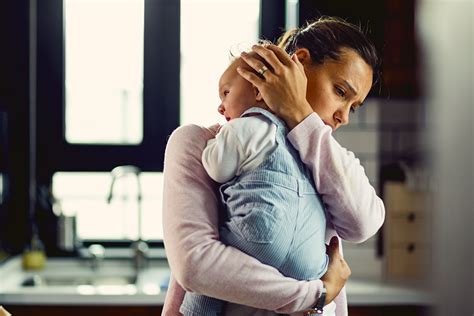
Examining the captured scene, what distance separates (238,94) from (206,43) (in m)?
1.97

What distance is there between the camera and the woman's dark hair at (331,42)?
945 millimetres

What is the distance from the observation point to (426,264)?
2.26 meters

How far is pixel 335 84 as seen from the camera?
94cm

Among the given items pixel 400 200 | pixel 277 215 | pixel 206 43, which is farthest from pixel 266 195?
pixel 206 43

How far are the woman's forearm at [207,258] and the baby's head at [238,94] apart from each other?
0.27ft

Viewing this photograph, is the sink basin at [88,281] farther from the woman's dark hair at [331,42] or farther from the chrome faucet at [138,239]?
the woman's dark hair at [331,42]

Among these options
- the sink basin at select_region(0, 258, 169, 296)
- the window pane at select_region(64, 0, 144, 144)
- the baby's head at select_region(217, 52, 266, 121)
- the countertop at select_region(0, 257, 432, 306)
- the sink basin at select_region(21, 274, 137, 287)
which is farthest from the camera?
the window pane at select_region(64, 0, 144, 144)

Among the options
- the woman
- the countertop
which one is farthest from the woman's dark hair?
the countertop

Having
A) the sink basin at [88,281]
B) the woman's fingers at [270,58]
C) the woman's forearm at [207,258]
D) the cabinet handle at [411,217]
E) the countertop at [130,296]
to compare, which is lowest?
the sink basin at [88,281]

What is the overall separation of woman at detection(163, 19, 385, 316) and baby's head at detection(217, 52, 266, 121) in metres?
0.02

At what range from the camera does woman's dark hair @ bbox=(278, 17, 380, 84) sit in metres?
0.95

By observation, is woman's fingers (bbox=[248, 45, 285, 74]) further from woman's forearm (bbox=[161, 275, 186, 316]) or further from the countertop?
the countertop

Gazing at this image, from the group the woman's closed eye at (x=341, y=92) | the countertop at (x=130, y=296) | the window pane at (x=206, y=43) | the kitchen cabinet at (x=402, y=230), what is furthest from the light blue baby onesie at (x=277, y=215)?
the window pane at (x=206, y=43)

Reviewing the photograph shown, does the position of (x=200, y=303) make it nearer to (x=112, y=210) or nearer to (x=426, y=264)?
(x=426, y=264)
